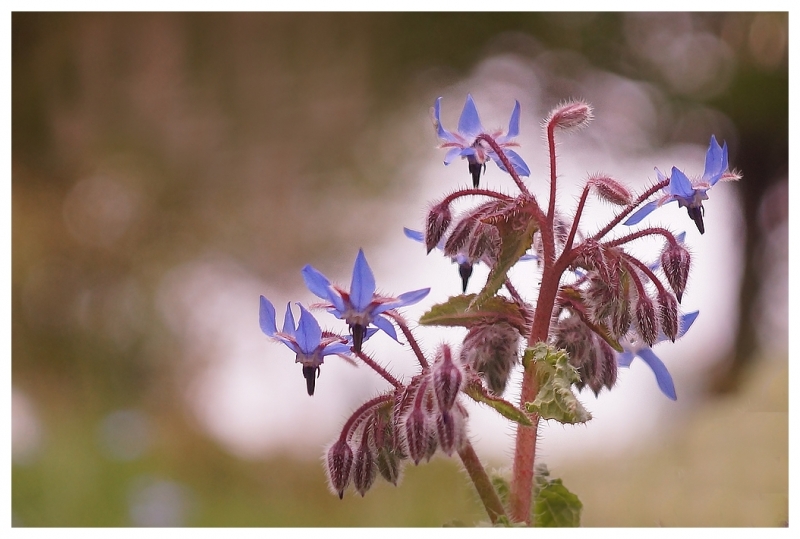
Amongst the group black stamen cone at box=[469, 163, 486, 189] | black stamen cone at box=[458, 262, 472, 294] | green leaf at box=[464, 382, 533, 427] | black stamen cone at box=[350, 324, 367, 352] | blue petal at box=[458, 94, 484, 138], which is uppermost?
blue petal at box=[458, 94, 484, 138]

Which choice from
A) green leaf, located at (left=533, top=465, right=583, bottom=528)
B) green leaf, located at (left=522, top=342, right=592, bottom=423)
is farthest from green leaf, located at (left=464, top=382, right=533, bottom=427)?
green leaf, located at (left=533, top=465, right=583, bottom=528)

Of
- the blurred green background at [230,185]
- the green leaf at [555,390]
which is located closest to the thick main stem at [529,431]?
the green leaf at [555,390]

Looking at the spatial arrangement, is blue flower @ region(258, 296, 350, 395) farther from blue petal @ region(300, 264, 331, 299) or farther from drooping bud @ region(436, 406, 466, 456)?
drooping bud @ region(436, 406, 466, 456)

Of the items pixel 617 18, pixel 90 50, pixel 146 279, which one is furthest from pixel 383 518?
pixel 90 50

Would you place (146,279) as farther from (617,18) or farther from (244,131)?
(617,18)

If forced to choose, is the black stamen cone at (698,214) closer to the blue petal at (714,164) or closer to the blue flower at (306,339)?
the blue petal at (714,164)

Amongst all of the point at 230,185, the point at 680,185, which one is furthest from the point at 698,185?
the point at 230,185
